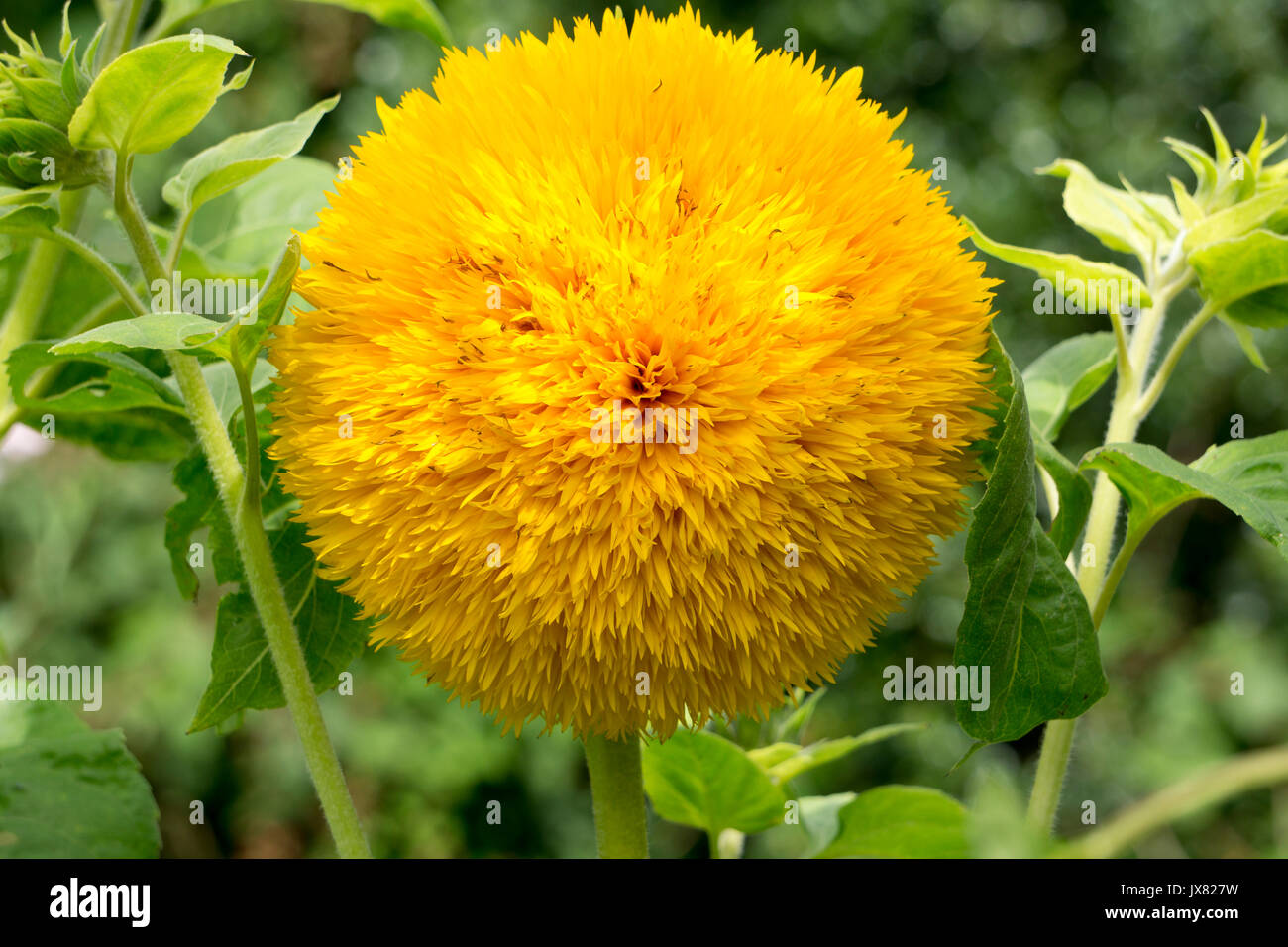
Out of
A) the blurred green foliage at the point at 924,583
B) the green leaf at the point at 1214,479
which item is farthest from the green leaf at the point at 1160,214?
the blurred green foliage at the point at 924,583

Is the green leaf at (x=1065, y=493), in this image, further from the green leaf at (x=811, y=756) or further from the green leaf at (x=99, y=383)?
the green leaf at (x=99, y=383)

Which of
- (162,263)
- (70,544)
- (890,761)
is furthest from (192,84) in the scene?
(890,761)

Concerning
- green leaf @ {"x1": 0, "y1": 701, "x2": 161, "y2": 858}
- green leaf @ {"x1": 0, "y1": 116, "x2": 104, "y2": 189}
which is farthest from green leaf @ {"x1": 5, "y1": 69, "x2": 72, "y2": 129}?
green leaf @ {"x1": 0, "y1": 701, "x2": 161, "y2": 858}

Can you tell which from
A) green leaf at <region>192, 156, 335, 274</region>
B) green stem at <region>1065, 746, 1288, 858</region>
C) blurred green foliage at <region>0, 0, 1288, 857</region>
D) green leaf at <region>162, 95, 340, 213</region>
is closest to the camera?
green stem at <region>1065, 746, 1288, 858</region>

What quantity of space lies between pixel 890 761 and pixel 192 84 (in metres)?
2.48

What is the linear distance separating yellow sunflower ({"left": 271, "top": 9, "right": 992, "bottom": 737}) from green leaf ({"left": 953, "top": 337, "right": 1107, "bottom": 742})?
27mm

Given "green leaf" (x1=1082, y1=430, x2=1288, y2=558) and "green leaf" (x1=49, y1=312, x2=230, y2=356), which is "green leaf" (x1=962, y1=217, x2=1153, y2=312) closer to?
"green leaf" (x1=1082, y1=430, x2=1288, y2=558)

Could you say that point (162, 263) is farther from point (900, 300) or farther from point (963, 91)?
point (963, 91)

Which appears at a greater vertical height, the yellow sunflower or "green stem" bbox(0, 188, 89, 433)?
"green stem" bbox(0, 188, 89, 433)

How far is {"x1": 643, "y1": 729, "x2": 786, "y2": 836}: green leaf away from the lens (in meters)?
0.60

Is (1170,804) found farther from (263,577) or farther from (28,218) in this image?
(28,218)

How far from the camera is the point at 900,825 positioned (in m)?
0.65

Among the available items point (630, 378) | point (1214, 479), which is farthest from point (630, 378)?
point (1214, 479)
